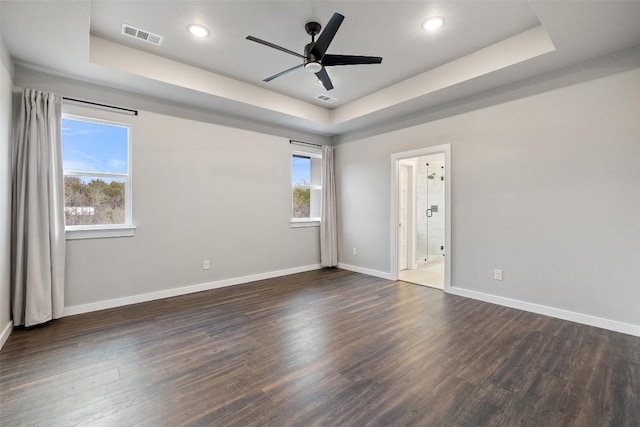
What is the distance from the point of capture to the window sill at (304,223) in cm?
540

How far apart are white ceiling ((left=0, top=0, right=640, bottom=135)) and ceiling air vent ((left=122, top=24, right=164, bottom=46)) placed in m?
0.06

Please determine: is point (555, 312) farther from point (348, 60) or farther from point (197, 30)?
point (197, 30)

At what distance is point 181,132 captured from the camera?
4109 mm

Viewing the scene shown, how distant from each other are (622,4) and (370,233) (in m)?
3.96

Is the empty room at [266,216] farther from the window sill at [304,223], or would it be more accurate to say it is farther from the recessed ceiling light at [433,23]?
the window sill at [304,223]

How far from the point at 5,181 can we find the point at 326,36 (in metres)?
3.24

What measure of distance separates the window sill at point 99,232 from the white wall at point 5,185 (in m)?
0.52

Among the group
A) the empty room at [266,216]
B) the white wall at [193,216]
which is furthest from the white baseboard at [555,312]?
the white wall at [193,216]

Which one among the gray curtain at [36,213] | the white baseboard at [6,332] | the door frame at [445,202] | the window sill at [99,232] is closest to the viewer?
the white baseboard at [6,332]

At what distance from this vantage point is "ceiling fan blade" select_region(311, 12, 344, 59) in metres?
2.19

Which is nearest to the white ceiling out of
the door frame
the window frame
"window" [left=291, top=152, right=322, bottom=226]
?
the door frame

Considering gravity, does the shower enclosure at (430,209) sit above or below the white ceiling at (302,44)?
below

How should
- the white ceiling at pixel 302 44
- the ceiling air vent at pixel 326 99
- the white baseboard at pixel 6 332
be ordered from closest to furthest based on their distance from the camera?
the white ceiling at pixel 302 44 < the white baseboard at pixel 6 332 < the ceiling air vent at pixel 326 99

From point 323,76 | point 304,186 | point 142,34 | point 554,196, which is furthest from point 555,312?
point 142,34
